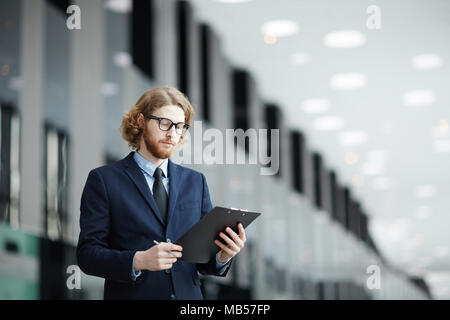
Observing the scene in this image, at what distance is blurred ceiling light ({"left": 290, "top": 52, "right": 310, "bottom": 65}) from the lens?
590 centimetres

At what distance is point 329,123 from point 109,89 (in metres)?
3.47

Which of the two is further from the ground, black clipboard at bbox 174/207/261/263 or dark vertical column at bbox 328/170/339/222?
dark vertical column at bbox 328/170/339/222

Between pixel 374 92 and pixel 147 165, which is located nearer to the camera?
pixel 147 165

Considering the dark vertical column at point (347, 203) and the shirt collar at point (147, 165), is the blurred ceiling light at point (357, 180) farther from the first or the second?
the shirt collar at point (147, 165)

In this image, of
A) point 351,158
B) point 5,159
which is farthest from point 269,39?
point 5,159

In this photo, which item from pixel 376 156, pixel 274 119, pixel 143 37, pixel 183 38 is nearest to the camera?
pixel 143 37

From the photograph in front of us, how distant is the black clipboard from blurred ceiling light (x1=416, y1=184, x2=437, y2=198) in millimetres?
4736

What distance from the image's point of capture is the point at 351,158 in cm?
725

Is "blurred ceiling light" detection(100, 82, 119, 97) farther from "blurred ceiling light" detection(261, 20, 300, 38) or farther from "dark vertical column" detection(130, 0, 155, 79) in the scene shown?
"blurred ceiling light" detection(261, 20, 300, 38)

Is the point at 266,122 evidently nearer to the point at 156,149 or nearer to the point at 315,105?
the point at 315,105

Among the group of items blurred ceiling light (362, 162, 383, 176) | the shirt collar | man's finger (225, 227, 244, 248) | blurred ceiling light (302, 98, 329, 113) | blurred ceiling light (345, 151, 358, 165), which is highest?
blurred ceiling light (302, 98, 329, 113)

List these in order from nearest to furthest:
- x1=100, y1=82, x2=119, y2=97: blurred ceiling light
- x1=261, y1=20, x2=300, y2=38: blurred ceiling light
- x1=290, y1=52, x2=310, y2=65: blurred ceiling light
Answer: x1=100, y1=82, x2=119, y2=97: blurred ceiling light < x1=261, y1=20, x2=300, y2=38: blurred ceiling light < x1=290, y1=52, x2=310, y2=65: blurred ceiling light

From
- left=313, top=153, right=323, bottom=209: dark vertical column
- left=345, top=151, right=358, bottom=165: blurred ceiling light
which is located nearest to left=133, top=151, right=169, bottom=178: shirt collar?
left=345, top=151, right=358, bottom=165: blurred ceiling light

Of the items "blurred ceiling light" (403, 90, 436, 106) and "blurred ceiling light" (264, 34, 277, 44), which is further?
"blurred ceiling light" (403, 90, 436, 106)
